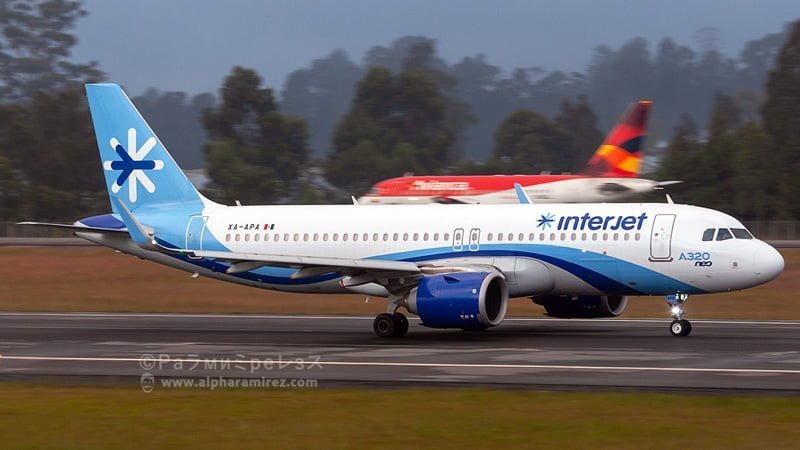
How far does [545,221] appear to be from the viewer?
31.8 meters

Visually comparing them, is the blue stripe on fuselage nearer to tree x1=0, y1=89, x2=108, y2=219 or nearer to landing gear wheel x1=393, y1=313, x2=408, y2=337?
landing gear wheel x1=393, y1=313, x2=408, y2=337

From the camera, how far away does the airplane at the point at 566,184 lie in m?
65.9

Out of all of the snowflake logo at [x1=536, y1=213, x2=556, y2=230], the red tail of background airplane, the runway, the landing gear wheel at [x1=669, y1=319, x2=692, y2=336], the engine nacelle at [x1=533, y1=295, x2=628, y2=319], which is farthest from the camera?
the red tail of background airplane

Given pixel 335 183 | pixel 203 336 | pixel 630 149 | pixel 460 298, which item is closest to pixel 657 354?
pixel 460 298

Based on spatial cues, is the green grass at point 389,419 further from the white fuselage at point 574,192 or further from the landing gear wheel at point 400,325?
the white fuselage at point 574,192

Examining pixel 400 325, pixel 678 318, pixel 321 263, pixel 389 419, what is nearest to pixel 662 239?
pixel 678 318

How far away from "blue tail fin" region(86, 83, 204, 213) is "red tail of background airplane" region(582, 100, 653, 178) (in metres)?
35.6

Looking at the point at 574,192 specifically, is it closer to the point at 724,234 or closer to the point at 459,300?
the point at 724,234

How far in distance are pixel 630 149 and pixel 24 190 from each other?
63.2 m

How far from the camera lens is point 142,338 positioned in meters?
31.2

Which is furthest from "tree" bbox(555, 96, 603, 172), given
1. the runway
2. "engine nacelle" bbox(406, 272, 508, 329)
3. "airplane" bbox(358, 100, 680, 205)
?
"engine nacelle" bbox(406, 272, 508, 329)

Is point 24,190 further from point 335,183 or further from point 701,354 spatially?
point 701,354

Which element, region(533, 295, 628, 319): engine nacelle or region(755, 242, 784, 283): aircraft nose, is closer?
region(755, 242, 784, 283): aircraft nose

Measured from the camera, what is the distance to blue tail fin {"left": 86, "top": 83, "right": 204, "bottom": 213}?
3719 centimetres
